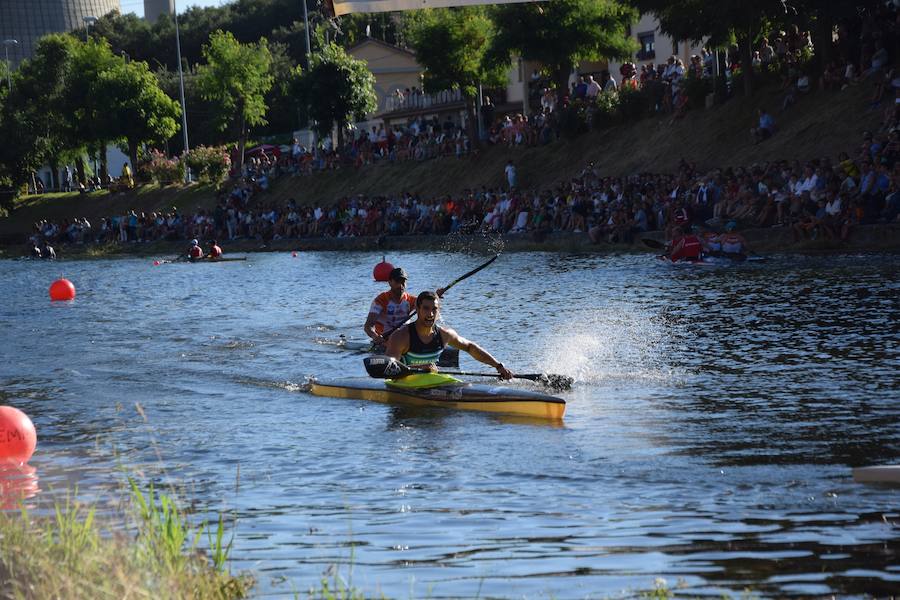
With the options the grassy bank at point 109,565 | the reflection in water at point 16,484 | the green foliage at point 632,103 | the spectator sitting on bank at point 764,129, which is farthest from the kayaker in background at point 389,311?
the green foliage at point 632,103

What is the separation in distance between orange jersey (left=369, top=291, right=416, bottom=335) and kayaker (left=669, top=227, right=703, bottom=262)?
41.7 ft

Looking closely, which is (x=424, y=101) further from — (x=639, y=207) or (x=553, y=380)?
(x=553, y=380)

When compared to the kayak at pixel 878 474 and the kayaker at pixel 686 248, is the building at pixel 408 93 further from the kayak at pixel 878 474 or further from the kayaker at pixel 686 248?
the kayak at pixel 878 474

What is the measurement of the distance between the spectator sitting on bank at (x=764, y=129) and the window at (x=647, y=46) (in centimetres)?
3057

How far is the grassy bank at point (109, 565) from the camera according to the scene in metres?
5.59

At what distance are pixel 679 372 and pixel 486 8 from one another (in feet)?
131

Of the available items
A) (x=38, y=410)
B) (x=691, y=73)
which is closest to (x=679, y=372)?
(x=38, y=410)

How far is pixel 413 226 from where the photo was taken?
4316 centimetres

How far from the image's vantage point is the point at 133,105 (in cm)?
7406

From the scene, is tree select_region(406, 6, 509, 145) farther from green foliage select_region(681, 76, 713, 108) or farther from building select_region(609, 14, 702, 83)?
building select_region(609, 14, 702, 83)

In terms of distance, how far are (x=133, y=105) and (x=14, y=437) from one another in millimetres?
66147

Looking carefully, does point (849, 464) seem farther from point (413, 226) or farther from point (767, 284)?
point (413, 226)

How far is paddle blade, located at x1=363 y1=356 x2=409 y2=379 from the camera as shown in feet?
45.1

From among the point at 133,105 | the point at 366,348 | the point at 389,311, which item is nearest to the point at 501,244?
the point at 366,348
